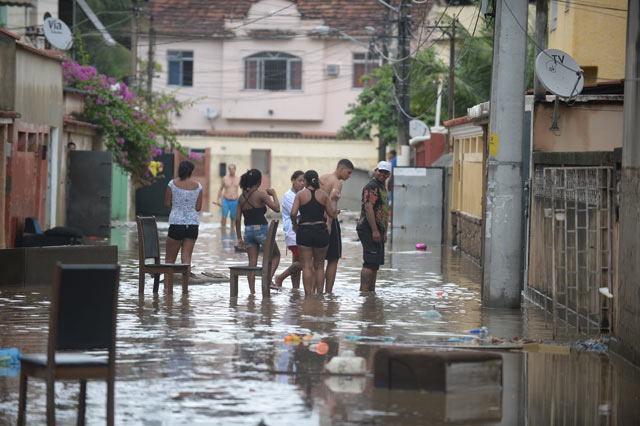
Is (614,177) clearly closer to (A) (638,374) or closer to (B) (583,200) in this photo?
(B) (583,200)

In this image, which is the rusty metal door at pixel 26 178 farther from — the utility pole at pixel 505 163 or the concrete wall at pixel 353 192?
the concrete wall at pixel 353 192

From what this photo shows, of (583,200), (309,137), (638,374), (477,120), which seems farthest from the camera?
(309,137)

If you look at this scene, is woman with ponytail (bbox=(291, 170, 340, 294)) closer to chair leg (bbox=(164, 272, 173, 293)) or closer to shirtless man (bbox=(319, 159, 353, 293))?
shirtless man (bbox=(319, 159, 353, 293))

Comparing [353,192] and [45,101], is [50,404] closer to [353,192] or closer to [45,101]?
[45,101]

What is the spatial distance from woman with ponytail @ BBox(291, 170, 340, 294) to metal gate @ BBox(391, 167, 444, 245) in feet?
42.5

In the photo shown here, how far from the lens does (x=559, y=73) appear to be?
49.3 ft

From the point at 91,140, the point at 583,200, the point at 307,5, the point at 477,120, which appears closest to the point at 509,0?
the point at 583,200

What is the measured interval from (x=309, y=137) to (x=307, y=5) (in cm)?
711

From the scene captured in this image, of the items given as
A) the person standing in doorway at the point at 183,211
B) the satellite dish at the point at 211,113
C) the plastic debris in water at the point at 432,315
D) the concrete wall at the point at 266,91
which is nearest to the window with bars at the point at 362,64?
the concrete wall at the point at 266,91

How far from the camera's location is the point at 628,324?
10.2 metres

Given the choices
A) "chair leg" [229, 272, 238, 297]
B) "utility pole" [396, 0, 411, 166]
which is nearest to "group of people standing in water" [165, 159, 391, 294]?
"chair leg" [229, 272, 238, 297]

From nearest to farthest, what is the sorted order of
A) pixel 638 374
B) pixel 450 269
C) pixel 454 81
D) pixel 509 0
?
pixel 638 374 < pixel 509 0 < pixel 450 269 < pixel 454 81

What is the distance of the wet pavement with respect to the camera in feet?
25.7

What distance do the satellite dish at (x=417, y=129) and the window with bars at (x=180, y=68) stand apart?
22.3 metres
